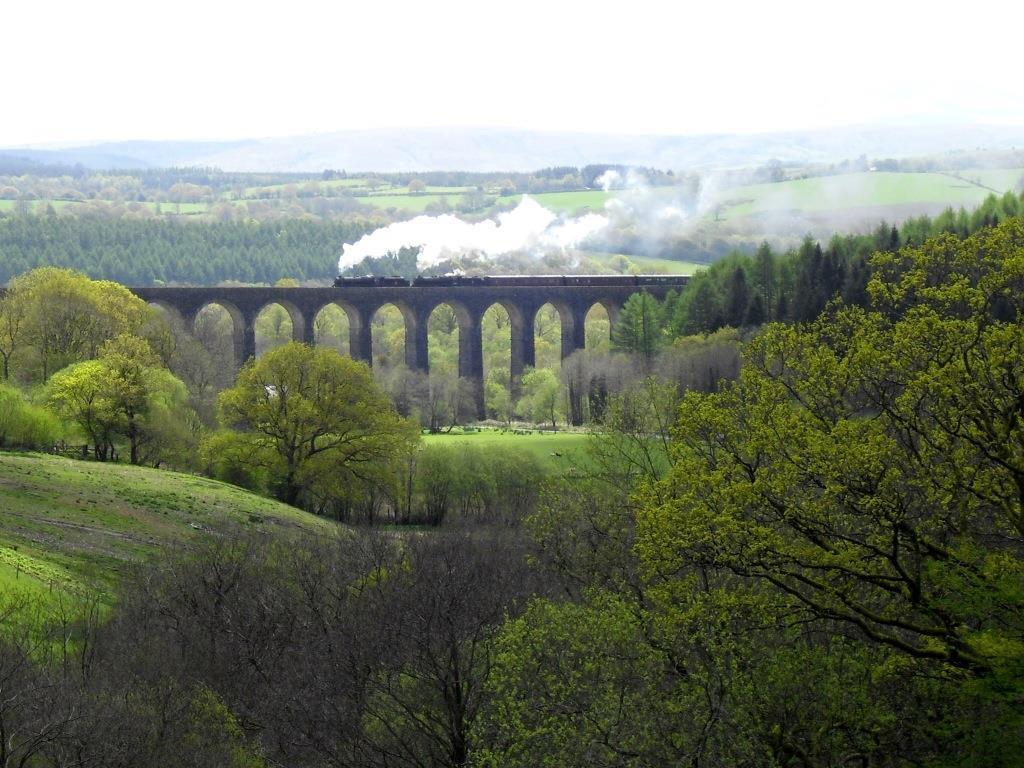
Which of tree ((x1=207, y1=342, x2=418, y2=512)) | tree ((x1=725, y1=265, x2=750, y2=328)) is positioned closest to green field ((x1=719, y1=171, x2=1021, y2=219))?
tree ((x1=725, y1=265, x2=750, y2=328))

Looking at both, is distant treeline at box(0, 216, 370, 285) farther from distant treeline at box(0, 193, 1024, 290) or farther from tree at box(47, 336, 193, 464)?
tree at box(47, 336, 193, 464)

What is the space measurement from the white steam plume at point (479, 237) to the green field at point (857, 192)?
1681 centimetres

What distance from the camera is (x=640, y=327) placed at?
83.1 m

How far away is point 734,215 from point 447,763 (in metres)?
154

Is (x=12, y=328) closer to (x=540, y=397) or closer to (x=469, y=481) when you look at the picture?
(x=469, y=481)

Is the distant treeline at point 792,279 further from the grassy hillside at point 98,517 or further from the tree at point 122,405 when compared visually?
the grassy hillside at point 98,517

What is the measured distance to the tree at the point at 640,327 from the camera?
269 feet

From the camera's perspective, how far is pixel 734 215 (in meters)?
174

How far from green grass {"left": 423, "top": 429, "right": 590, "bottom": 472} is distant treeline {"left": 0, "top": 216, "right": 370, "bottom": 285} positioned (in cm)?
9364

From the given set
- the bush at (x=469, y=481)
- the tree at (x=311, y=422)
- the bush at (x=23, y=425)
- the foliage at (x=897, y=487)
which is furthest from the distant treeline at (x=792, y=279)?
the foliage at (x=897, y=487)

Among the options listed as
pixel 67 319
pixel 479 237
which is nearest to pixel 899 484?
pixel 67 319

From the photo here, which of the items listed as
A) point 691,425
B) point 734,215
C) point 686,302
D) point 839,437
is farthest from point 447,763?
point 734,215

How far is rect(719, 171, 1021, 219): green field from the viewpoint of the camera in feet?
554

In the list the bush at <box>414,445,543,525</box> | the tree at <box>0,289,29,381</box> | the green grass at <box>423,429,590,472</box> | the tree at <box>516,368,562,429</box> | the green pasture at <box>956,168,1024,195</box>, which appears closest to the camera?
the bush at <box>414,445,543,525</box>
